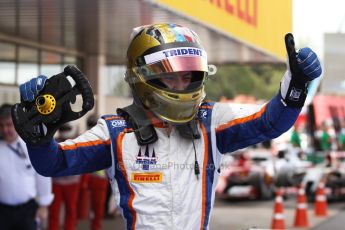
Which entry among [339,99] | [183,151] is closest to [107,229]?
[183,151]

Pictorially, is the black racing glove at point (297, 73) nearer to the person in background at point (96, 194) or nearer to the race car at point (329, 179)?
the person in background at point (96, 194)

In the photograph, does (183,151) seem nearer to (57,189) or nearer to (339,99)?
(57,189)

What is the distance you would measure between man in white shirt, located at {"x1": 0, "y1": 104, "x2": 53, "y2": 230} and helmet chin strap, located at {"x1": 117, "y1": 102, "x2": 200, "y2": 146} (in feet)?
10.4

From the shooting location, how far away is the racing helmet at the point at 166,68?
2.66 meters

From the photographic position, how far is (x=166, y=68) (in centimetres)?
267

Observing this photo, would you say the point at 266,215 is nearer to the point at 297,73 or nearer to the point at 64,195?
the point at 64,195

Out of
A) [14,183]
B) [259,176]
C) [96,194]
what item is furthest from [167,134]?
[259,176]

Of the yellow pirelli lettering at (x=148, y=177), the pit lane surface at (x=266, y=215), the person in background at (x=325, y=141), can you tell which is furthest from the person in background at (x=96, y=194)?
the person in background at (x=325, y=141)

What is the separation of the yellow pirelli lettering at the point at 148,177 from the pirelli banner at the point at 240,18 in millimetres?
4857

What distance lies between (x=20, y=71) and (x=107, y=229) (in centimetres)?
329

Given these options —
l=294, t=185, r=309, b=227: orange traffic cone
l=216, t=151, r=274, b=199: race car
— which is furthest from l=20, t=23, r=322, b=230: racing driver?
l=216, t=151, r=274, b=199: race car

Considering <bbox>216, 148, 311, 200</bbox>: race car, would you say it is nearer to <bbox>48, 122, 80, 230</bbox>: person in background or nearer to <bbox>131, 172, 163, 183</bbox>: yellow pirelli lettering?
<bbox>48, 122, 80, 230</bbox>: person in background

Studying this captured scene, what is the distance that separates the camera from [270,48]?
10406 mm

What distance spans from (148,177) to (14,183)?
3.35m
